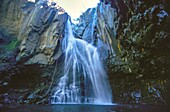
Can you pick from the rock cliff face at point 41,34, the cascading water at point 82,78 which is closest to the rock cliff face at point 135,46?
the cascading water at point 82,78

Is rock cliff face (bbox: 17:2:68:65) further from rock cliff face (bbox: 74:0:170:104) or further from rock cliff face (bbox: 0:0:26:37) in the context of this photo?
rock cliff face (bbox: 74:0:170:104)

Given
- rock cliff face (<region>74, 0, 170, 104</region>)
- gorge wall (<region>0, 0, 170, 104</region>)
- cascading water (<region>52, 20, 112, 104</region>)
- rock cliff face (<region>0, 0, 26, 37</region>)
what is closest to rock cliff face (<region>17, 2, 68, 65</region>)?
gorge wall (<region>0, 0, 170, 104</region>)

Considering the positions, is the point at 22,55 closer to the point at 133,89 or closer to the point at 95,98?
the point at 95,98

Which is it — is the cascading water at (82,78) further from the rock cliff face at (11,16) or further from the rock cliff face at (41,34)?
the rock cliff face at (11,16)

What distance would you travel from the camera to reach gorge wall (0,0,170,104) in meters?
13.3

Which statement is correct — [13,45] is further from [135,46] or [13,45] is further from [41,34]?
[135,46]

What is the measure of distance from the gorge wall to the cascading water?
0.81m

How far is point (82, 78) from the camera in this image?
63.1 feet

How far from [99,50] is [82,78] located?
434 centimetres

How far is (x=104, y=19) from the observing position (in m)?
21.5

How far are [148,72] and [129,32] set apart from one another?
4.91 metres

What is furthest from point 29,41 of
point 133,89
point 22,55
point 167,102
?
point 167,102

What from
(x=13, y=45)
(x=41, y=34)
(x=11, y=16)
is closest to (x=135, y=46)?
(x=41, y=34)

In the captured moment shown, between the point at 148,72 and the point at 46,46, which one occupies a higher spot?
the point at 46,46
